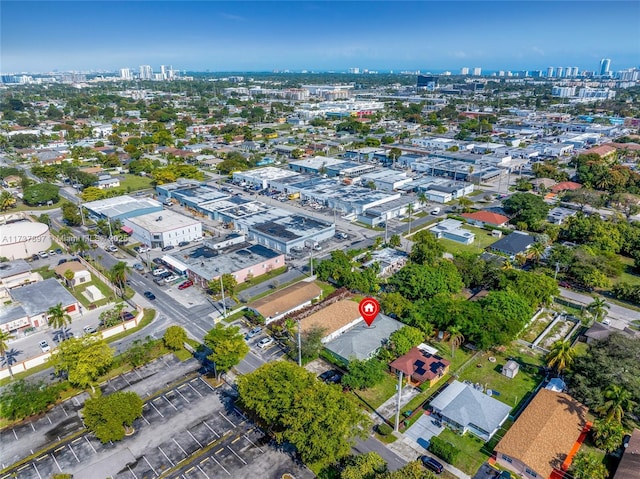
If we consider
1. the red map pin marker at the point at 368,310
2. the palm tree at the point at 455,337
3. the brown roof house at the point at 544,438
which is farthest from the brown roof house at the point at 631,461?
the red map pin marker at the point at 368,310

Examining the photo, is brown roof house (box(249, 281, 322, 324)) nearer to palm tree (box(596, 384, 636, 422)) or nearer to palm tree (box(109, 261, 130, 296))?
palm tree (box(109, 261, 130, 296))

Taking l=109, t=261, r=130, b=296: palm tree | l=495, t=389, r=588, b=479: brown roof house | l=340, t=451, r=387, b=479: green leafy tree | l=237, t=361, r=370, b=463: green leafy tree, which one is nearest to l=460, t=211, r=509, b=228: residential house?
l=495, t=389, r=588, b=479: brown roof house

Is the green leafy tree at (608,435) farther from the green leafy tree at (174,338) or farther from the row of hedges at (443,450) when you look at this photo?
the green leafy tree at (174,338)

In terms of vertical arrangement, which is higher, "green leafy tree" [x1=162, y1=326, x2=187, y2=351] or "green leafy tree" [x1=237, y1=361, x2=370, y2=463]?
"green leafy tree" [x1=237, y1=361, x2=370, y2=463]

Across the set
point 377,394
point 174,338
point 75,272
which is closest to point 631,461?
point 377,394

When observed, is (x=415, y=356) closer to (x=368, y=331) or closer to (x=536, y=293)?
(x=368, y=331)

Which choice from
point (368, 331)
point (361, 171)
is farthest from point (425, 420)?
point (361, 171)
